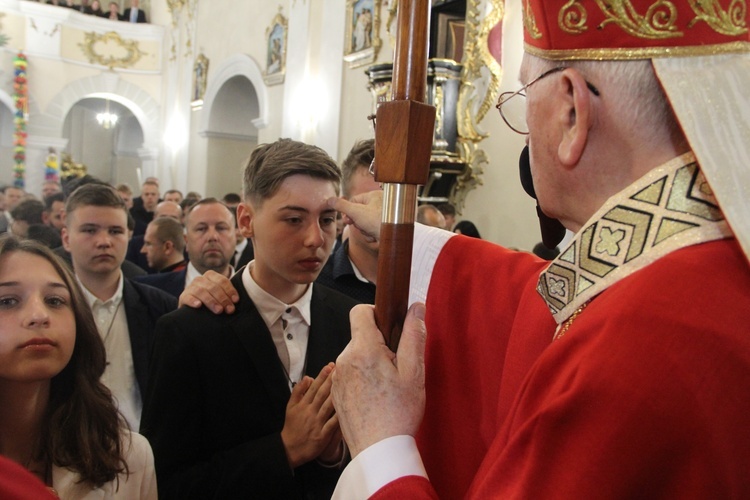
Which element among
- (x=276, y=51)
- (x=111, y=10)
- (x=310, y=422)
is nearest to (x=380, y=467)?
(x=310, y=422)

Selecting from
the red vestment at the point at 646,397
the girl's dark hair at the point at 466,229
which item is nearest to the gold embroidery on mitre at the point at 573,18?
the red vestment at the point at 646,397

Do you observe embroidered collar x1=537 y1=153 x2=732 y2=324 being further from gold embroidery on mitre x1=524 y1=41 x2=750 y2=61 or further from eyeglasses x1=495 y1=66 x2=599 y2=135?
eyeglasses x1=495 y1=66 x2=599 y2=135

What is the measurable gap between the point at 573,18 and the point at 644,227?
1.11ft

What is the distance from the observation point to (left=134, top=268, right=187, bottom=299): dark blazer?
3.77 meters

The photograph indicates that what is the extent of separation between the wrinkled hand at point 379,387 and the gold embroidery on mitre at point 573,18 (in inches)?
21.0

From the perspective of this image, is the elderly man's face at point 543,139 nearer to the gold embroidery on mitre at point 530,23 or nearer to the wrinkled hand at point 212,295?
the gold embroidery on mitre at point 530,23

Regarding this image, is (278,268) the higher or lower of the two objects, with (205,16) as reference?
lower

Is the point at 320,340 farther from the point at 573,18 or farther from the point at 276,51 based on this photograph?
the point at 276,51

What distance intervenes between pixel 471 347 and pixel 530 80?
1.85ft

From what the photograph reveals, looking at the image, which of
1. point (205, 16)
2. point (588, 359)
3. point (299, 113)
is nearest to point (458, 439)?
point (588, 359)

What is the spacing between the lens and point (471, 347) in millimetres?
1377

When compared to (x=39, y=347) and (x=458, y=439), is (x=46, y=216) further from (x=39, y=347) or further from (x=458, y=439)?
(x=458, y=439)

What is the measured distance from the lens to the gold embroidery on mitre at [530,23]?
106cm

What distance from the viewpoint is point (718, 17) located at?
0.94m
